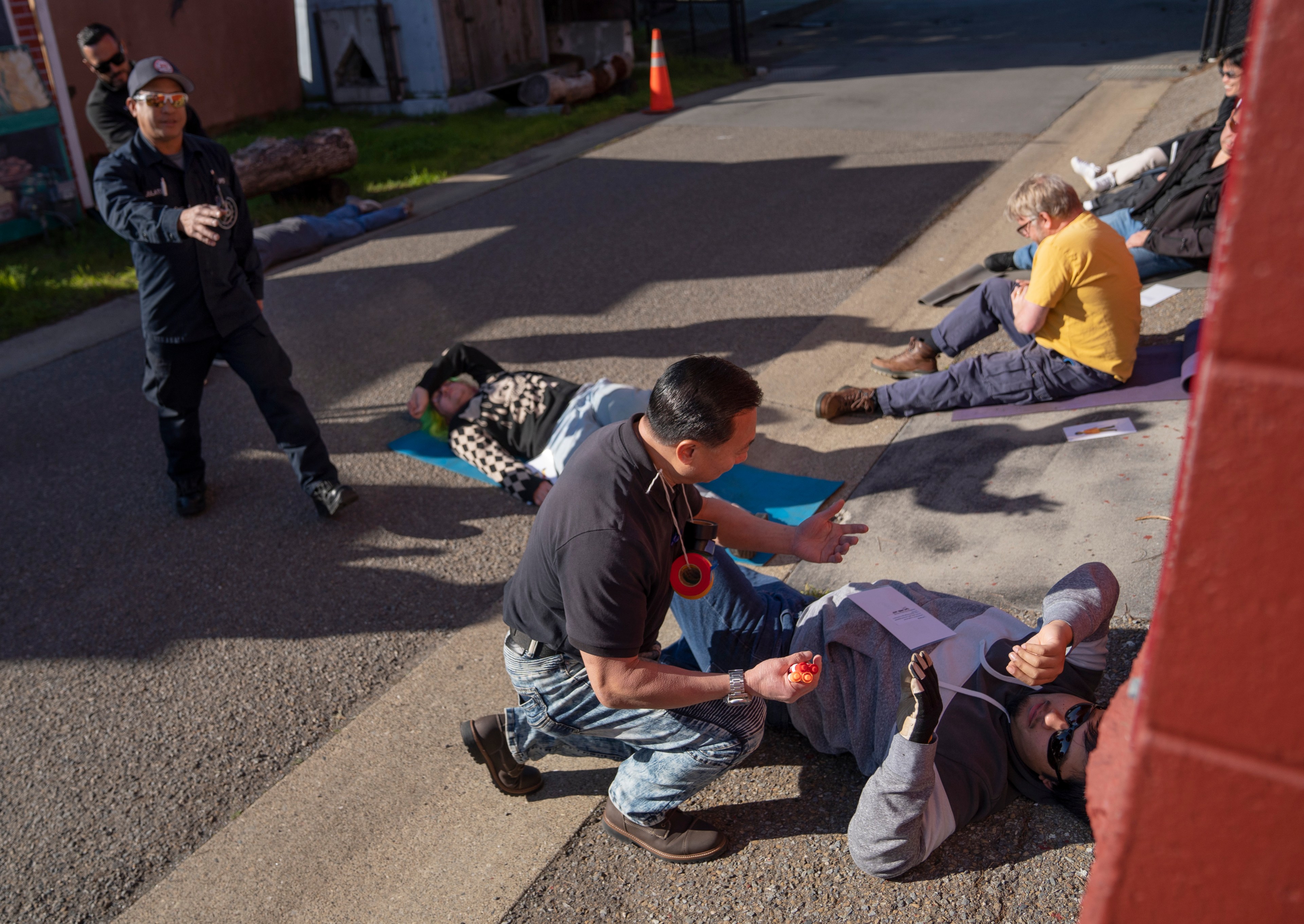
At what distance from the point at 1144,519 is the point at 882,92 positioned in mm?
10570

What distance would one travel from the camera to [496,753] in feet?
10.1

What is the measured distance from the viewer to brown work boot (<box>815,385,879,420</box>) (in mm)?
5180

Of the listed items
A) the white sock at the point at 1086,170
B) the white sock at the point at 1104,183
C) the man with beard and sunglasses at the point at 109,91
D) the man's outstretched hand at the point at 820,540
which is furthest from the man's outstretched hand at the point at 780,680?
the white sock at the point at 1086,170

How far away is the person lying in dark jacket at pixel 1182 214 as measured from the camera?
5.81 m

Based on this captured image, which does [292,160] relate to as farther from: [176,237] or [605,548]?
[605,548]

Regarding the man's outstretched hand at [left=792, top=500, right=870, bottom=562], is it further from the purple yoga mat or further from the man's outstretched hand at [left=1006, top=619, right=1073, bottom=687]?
the purple yoga mat

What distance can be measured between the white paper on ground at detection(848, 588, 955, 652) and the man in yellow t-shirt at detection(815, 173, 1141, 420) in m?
2.19

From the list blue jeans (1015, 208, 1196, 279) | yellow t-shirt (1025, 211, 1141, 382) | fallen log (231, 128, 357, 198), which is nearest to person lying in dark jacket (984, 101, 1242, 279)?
blue jeans (1015, 208, 1196, 279)

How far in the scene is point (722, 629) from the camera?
123 inches

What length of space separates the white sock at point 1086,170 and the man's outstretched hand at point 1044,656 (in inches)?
247

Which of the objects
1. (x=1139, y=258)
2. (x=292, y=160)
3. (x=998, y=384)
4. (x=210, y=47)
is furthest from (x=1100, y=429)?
(x=210, y=47)

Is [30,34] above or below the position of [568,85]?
above

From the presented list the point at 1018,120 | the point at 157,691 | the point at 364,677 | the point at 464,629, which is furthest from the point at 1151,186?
the point at 157,691

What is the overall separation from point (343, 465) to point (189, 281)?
127 cm
